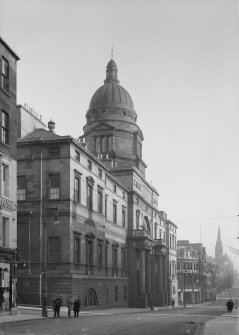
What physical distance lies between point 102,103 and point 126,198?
18.3 meters

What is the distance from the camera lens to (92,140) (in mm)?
78625

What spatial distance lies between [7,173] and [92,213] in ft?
Answer: 64.6

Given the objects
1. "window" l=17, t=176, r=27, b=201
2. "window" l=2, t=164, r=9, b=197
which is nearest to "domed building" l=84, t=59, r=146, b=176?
"window" l=17, t=176, r=27, b=201

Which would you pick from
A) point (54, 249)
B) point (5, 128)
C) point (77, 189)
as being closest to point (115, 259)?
point (77, 189)

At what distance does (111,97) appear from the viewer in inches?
3214

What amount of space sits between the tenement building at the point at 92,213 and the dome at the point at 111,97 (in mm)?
158

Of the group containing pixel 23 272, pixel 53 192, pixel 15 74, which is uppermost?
pixel 15 74

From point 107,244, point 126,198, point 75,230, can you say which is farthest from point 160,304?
point 75,230

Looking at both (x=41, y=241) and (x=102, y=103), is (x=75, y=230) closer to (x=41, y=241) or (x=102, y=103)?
(x=41, y=241)

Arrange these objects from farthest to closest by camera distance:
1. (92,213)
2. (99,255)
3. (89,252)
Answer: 1. (99,255)
2. (92,213)
3. (89,252)

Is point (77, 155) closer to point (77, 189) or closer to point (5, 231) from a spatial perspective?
point (77, 189)

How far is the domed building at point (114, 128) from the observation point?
77812 mm

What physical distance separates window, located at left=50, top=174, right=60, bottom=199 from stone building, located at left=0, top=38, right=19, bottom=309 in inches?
450

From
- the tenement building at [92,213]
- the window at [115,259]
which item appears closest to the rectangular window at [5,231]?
the tenement building at [92,213]
